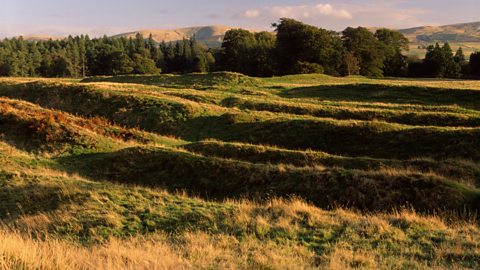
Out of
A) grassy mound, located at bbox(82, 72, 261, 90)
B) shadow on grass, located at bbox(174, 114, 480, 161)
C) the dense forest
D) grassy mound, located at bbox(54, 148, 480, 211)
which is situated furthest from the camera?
the dense forest

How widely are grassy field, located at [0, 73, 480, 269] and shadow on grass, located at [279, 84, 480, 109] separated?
348 millimetres

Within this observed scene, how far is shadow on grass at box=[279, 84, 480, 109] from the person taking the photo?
4034 centimetres

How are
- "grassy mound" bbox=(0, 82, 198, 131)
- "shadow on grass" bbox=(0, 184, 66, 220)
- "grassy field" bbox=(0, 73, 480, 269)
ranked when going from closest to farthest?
"grassy field" bbox=(0, 73, 480, 269) < "shadow on grass" bbox=(0, 184, 66, 220) < "grassy mound" bbox=(0, 82, 198, 131)

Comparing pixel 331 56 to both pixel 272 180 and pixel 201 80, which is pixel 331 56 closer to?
pixel 201 80

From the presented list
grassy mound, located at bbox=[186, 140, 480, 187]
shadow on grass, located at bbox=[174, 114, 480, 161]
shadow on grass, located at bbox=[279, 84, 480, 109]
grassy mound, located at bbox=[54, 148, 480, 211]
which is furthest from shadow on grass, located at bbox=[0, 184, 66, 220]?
shadow on grass, located at bbox=[279, 84, 480, 109]

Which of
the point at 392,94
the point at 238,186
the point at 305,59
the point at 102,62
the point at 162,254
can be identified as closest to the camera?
the point at 162,254

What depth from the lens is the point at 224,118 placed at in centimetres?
3469

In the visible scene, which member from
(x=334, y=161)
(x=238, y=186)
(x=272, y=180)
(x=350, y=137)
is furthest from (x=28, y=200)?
(x=350, y=137)

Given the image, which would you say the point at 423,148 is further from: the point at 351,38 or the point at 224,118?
the point at 351,38

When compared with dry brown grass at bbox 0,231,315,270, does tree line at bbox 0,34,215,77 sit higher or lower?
higher

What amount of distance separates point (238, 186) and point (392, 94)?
30868 millimetres

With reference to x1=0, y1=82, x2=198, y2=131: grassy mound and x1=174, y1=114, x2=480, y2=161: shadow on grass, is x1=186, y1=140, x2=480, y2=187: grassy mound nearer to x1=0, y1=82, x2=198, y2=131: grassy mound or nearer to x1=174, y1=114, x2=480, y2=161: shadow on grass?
x1=174, y1=114, x2=480, y2=161: shadow on grass

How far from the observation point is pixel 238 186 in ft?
63.4

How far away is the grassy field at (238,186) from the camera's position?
905 centimetres
